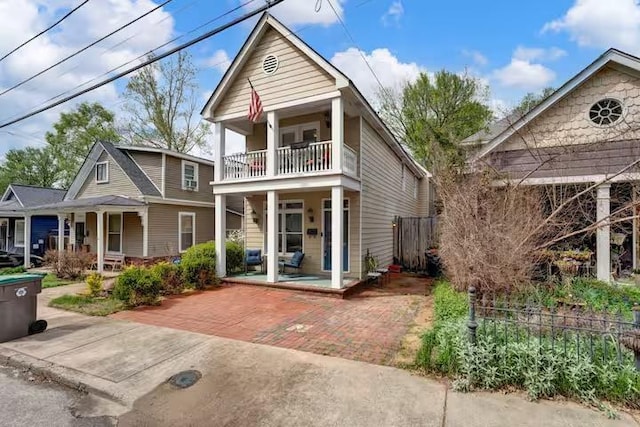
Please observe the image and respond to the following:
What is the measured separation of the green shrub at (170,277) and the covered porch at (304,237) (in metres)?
1.52

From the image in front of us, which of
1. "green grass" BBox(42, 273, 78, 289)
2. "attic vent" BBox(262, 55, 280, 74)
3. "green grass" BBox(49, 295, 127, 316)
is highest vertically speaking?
"attic vent" BBox(262, 55, 280, 74)

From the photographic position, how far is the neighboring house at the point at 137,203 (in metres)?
15.4

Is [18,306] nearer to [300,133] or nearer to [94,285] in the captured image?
[94,285]

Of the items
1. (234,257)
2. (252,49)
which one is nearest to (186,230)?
(234,257)

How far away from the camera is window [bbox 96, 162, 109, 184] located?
16.9 m

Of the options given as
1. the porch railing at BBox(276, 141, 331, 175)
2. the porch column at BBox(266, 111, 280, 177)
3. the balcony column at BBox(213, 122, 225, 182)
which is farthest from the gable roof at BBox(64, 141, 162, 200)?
the porch railing at BBox(276, 141, 331, 175)

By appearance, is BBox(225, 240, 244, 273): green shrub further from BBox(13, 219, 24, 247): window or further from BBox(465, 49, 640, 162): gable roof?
BBox(13, 219, 24, 247): window

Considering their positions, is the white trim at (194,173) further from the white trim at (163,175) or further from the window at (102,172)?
the window at (102,172)

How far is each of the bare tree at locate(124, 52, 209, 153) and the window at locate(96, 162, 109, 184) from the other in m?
9.42

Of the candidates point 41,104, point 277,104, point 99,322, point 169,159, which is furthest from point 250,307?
point 169,159

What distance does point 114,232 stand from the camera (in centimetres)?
1639

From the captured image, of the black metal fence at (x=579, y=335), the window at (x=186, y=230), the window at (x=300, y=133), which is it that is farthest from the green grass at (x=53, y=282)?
the black metal fence at (x=579, y=335)

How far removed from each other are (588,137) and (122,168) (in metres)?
18.3

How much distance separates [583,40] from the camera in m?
9.70
